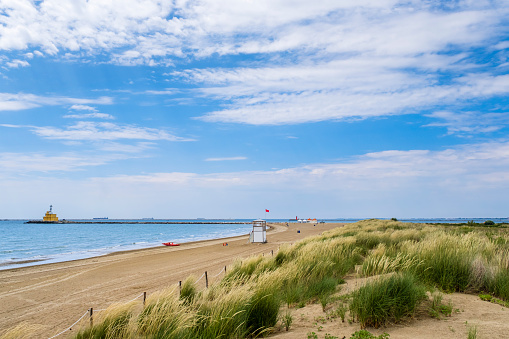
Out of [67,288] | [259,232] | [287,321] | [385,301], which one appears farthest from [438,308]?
[259,232]

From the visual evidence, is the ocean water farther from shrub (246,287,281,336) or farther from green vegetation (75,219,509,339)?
shrub (246,287,281,336)

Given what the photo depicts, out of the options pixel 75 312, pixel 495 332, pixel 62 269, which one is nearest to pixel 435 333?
pixel 495 332

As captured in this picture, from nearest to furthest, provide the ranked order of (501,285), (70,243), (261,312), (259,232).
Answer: (261,312), (501,285), (259,232), (70,243)

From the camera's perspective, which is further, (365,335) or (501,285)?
(501,285)

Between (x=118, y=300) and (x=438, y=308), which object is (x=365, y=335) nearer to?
(x=438, y=308)

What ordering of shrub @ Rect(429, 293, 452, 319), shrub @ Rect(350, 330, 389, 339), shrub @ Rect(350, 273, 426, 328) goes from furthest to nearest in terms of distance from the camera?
shrub @ Rect(429, 293, 452, 319) < shrub @ Rect(350, 273, 426, 328) < shrub @ Rect(350, 330, 389, 339)

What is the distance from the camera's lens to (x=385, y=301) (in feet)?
17.4

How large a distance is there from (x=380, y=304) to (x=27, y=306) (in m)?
10.9

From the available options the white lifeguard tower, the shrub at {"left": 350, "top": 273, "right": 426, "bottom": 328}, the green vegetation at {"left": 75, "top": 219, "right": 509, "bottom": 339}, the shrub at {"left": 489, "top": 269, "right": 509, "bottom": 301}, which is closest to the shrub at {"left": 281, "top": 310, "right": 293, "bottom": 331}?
the green vegetation at {"left": 75, "top": 219, "right": 509, "bottom": 339}

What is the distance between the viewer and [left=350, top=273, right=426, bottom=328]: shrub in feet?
17.0

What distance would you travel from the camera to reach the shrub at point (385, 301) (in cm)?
519

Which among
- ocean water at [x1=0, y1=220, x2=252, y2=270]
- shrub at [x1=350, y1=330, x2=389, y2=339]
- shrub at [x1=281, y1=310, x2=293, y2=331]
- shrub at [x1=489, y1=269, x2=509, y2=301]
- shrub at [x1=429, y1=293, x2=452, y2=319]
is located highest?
shrub at [x1=489, y1=269, x2=509, y2=301]

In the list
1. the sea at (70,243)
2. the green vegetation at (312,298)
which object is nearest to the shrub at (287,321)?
the green vegetation at (312,298)

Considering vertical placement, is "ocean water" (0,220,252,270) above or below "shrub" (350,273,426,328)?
below
